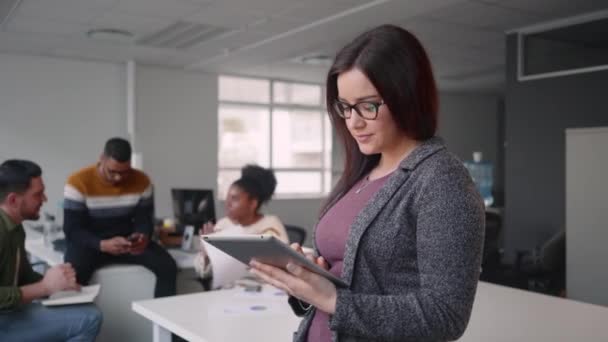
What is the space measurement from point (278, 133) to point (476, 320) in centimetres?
712

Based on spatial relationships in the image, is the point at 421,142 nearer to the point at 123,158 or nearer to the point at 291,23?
the point at 123,158

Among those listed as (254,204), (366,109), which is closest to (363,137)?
(366,109)

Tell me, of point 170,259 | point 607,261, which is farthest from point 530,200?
point 170,259

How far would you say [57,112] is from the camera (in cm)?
695

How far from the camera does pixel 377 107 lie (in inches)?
41.6

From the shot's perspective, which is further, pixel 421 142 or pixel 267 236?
pixel 421 142

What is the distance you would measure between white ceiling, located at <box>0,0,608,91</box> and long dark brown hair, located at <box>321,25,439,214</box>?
3.49m

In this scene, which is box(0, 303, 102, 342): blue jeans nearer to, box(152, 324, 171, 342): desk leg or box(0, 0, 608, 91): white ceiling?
box(152, 324, 171, 342): desk leg

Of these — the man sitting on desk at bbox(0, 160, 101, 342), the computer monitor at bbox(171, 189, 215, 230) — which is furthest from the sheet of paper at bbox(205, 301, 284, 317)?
the computer monitor at bbox(171, 189, 215, 230)

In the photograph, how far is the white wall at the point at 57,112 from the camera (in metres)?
6.62

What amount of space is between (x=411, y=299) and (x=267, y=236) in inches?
10.7

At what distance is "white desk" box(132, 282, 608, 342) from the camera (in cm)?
174

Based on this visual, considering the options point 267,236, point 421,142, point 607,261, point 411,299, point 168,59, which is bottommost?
point 607,261

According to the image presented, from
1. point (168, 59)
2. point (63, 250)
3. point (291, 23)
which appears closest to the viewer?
point (63, 250)
